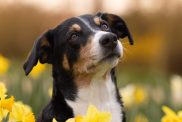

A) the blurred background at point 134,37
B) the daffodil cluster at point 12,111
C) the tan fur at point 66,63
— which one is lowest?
the blurred background at point 134,37

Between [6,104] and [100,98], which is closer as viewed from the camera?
[6,104]

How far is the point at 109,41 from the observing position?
406cm

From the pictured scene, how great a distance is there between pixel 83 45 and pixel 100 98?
1.15ft

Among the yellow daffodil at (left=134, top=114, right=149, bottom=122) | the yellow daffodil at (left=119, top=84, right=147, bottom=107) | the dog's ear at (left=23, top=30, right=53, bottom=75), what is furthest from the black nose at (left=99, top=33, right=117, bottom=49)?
the yellow daffodil at (left=119, top=84, right=147, bottom=107)

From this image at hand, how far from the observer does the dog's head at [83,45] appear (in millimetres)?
4117

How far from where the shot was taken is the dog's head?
412 centimetres

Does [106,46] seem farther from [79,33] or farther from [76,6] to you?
[76,6]

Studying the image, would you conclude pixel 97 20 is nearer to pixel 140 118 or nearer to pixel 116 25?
pixel 116 25

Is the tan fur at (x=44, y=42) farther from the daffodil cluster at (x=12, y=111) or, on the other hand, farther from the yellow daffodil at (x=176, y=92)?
the yellow daffodil at (x=176, y=92)

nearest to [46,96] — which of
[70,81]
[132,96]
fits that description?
[132,96]

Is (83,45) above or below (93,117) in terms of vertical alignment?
below

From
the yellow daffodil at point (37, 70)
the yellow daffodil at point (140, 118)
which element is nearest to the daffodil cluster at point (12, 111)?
the yellow daffodil at point (140, 118)

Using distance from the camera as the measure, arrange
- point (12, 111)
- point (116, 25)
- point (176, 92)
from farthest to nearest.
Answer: point (176, 92) < point (116, 25) < point (12, 111)

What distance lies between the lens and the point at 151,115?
5.51 meters
